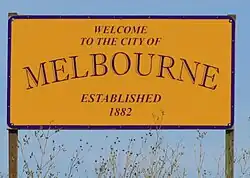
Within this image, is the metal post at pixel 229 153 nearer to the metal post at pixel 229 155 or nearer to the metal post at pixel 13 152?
the metal post at pixel 229 155

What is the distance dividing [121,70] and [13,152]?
164cm

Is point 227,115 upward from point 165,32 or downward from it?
downward

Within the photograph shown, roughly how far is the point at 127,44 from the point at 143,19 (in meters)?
0.36

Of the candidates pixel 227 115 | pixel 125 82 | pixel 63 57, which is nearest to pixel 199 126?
pixel 227 115

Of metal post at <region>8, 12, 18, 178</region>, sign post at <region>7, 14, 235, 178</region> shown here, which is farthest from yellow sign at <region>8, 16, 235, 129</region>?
metal post at <region>8, 12, 18, 178</region>

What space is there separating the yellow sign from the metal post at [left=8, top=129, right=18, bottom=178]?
0.23 meters

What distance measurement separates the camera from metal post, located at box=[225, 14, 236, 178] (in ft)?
33.6

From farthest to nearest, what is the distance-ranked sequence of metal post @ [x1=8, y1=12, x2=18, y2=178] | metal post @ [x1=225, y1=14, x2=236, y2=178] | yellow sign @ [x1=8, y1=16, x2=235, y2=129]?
yellow sign @ [x1=8, y1=16, x2=235, y2=129] < metal post @ [x1=8, y1=12, x2=18, y2=178] < metal post @ [x1=225, y1=14, x2=236, y2=178]

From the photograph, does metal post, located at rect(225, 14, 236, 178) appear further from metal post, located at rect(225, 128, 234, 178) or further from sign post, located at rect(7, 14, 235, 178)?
sign post, located at rect(7, 14, 235, 178)

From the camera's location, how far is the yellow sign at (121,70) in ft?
34.8

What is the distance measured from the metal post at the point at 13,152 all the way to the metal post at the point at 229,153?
2.48 m

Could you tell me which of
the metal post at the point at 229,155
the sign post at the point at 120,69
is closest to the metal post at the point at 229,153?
the metal post at the point at 229,155

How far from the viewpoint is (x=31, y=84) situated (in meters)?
10.7

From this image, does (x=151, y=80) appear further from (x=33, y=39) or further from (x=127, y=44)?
(x=33, y=39)
